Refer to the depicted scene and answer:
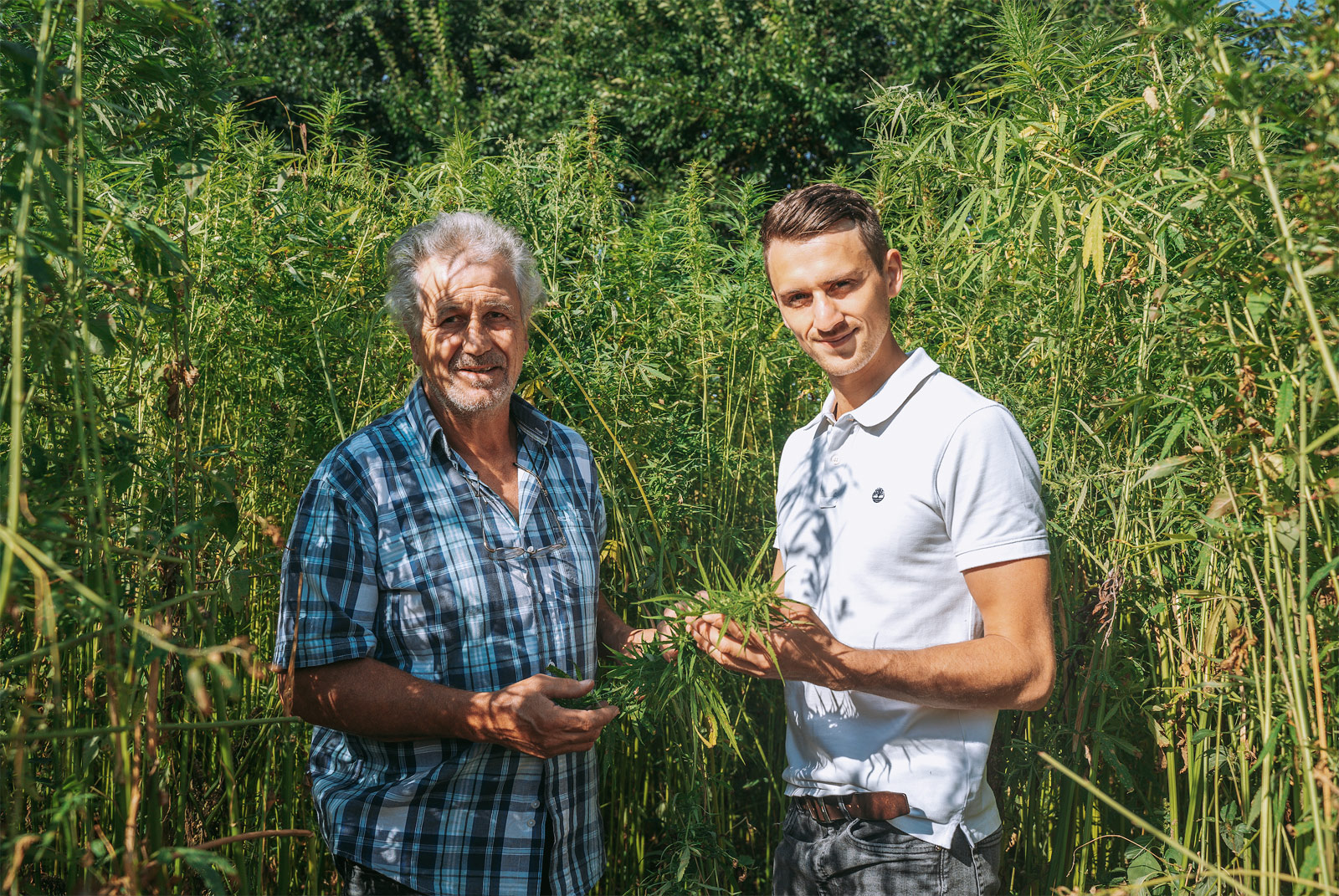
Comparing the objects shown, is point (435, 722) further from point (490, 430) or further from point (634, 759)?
point (634, 759)

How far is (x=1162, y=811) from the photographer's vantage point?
182 centimetres

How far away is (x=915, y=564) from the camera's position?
4.94 feet

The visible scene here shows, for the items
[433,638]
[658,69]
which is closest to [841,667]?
[433,638]

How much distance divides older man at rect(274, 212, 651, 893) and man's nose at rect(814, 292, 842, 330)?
0.57 m

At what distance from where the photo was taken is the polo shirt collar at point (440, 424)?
1.69 m

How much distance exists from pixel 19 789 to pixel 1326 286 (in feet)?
4.82

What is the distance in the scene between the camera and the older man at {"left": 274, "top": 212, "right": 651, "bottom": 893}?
1.50 meters

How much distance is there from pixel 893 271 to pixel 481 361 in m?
0.76

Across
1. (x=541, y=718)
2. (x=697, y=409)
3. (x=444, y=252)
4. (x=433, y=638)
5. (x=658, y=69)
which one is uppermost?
(x=658, y=69)

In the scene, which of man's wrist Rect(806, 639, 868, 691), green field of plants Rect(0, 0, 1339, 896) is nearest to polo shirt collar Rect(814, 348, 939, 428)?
green field of plants Rect(0, 0, 1339, 896)

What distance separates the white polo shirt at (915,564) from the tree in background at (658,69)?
18.4 ft

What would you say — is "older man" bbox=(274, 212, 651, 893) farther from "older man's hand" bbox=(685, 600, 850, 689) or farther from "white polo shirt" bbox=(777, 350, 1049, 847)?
"white polo shirt" bbox=(777, 350, 1049, 847)

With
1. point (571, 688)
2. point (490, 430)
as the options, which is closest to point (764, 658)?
point (571, 688)

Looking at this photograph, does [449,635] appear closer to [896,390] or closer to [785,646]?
[785,646]
